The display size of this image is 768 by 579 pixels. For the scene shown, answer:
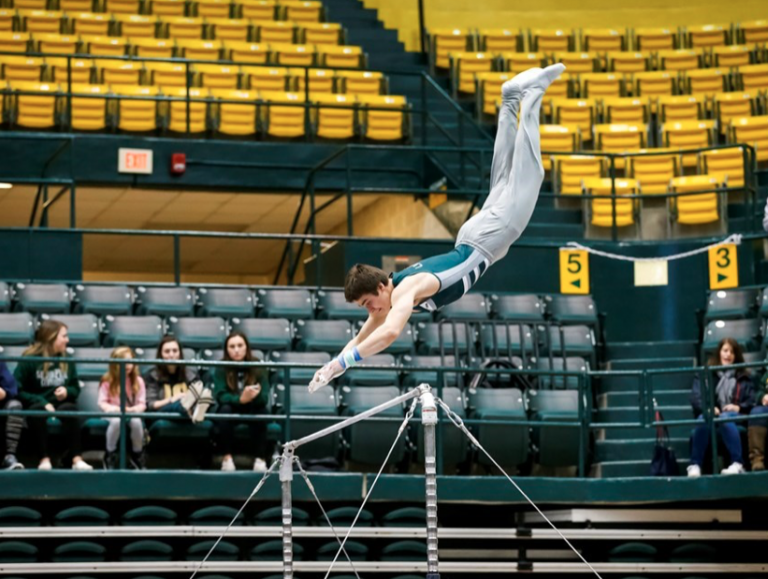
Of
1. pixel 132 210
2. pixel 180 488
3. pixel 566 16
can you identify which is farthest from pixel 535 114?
pixel 566 16

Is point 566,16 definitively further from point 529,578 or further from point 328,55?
point 529,578

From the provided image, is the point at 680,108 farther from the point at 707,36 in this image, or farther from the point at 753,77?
the point at 707,36

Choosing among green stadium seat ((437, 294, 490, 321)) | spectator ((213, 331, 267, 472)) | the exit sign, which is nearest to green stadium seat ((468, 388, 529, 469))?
green stadium seat ((437, 294, 490, 321))

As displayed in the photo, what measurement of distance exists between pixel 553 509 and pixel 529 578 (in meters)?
0.60

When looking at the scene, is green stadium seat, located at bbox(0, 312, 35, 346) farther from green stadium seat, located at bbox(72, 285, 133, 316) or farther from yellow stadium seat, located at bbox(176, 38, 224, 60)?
yellow stadium seat, located at bbox(176, 38, 224, 60)

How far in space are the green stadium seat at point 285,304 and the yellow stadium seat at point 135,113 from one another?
12.4ft

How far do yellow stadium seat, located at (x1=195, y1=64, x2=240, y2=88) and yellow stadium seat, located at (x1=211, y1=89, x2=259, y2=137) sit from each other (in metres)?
0.53

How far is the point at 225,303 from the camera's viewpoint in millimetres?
12820

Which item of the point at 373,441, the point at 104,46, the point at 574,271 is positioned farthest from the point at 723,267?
the point at 104,46

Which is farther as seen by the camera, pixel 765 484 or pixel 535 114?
pixel 765 484

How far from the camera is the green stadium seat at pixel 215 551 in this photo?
10273 mm

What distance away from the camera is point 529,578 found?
11.2 metres

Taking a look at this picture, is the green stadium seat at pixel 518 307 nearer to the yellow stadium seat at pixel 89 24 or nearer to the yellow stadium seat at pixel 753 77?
the yellow stadium seat at pixel 753 77

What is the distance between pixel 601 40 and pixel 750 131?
388 centimetres
